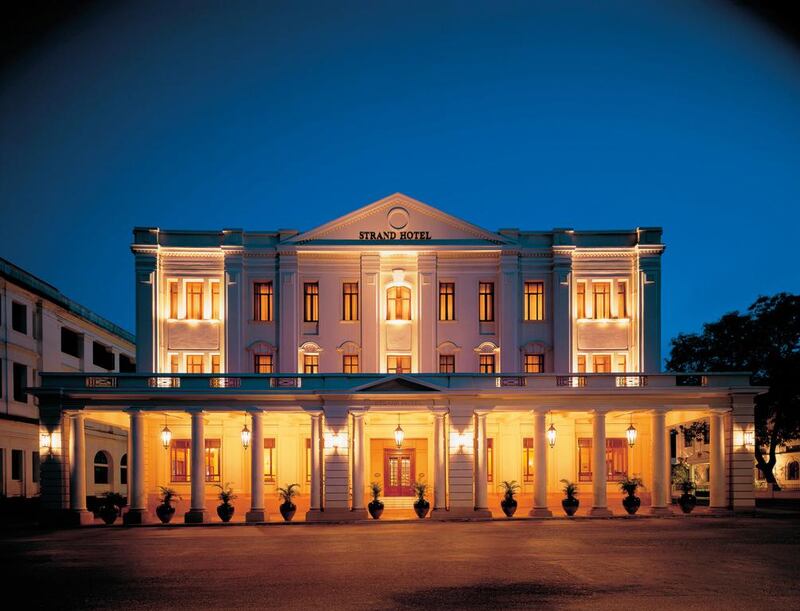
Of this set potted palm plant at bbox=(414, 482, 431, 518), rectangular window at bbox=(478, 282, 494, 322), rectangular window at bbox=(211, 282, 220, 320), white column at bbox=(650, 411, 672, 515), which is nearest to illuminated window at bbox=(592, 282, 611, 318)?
rectangular window at bbox=(478, 282, 494, 322)

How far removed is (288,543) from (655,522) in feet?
50.2

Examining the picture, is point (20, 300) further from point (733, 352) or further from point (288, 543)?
point (733, 352)

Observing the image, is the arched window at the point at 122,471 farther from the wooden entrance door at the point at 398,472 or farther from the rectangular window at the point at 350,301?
the rectangular window at the point at 350,301

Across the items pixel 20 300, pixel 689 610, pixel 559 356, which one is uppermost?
pixel 20 300

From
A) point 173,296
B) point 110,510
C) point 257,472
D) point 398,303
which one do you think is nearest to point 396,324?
point 398,303

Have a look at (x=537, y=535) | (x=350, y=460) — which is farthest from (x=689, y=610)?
(x=350, y=460)

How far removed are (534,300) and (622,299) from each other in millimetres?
4505

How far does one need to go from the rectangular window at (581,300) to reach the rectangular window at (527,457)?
22.3 ft

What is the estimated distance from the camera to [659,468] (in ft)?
121

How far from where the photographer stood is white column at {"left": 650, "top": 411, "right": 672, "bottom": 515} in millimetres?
36469

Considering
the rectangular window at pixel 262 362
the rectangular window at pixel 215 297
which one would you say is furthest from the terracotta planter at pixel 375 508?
the rectangular window at pixel 215 297

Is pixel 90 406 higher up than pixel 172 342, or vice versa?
pixel 172 342

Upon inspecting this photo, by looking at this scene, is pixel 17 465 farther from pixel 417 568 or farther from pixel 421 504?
pixel 417 568

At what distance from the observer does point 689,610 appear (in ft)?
45.3
